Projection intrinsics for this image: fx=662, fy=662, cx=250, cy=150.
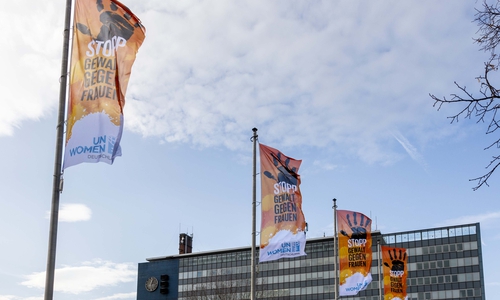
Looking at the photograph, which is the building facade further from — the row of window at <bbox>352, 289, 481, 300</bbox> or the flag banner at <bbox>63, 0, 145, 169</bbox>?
the flag banner at <bbox>63, 0, 145, 169</bbox>

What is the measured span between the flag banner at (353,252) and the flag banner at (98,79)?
21.6 m

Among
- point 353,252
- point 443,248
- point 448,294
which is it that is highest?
point 443,248

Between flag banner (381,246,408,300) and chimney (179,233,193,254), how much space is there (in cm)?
11927

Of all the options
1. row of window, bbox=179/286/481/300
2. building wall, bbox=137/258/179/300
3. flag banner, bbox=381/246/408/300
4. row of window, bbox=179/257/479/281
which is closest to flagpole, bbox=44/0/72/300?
flag banner, bbox=381/246/408/300

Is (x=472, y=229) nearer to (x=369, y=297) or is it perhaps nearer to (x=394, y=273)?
(x=369, y=297)

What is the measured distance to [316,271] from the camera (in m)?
132

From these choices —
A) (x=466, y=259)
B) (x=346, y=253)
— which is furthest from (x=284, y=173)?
(x=466, y=259)

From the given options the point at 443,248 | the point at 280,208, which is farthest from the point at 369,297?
the point at 280,208

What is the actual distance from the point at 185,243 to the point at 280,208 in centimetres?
13863

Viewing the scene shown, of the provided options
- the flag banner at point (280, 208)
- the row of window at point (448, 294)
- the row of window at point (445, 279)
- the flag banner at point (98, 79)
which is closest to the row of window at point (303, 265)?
the row of window at point (445, 279)

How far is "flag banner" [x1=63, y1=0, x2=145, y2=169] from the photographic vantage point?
1541cm

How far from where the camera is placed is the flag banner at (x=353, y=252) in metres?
35.4

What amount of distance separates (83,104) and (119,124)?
0.95m

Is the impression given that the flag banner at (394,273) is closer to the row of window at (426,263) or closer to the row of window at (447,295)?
the row of window at (447,295)
